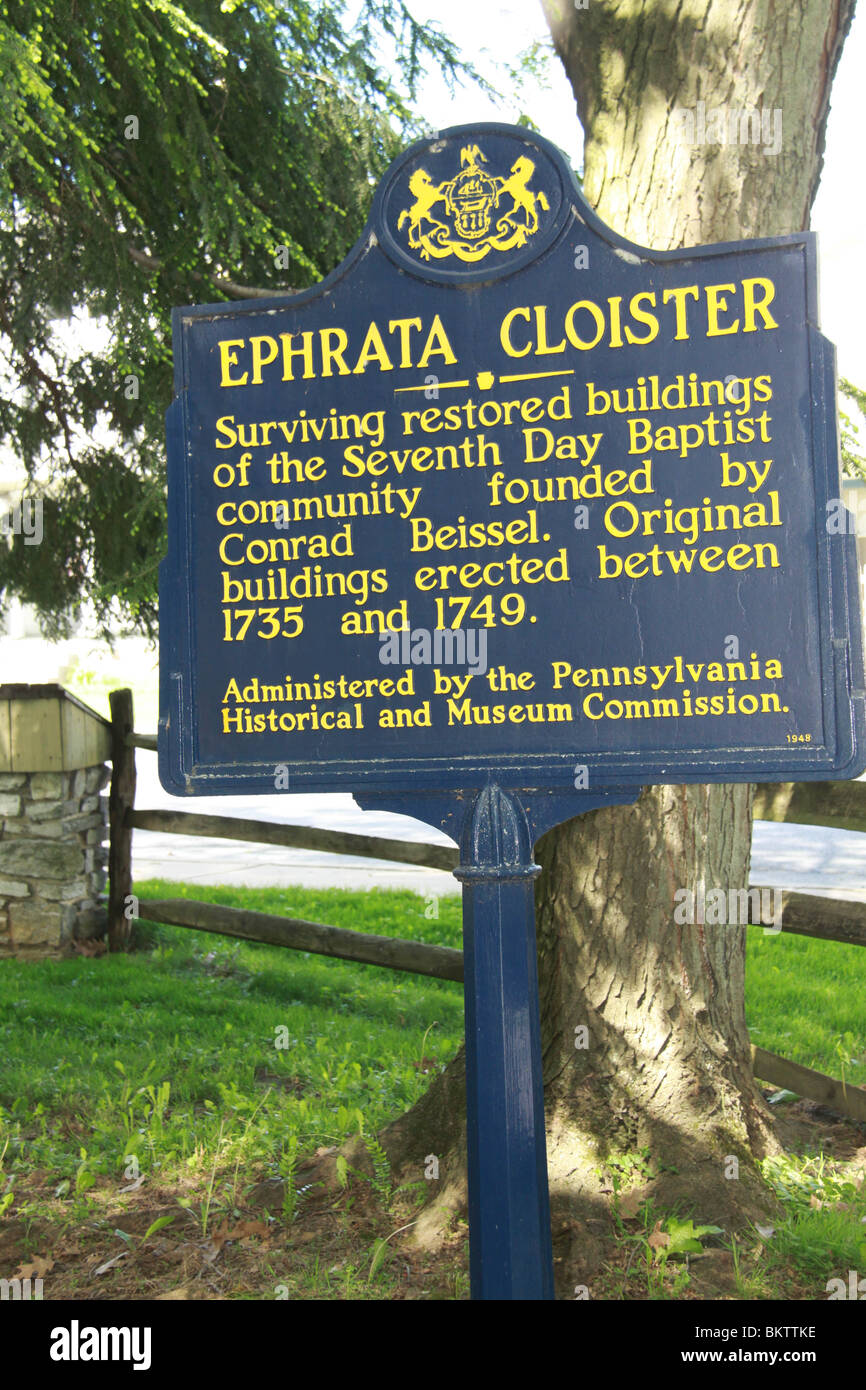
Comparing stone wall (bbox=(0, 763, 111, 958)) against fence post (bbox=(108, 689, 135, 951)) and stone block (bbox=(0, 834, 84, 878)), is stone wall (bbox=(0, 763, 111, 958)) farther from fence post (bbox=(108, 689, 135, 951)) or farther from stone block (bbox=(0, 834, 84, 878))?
fence post (bbox=(108, 689, 135, 951))

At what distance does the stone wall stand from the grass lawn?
25 cm

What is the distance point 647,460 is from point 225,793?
130 centimetres

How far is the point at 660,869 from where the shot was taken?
11.5ft

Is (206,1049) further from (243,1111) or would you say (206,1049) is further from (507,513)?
(507,513)

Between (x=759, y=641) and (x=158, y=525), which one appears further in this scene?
(x=158, y=525)

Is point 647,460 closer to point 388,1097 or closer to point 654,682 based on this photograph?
point 654,682

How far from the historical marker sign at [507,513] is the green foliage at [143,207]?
234cm

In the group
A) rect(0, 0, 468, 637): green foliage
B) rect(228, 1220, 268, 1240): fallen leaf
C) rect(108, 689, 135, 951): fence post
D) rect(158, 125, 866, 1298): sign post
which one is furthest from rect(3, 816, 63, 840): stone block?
rect(158, 125, 866, 1298): sign post

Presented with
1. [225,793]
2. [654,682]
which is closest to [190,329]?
[225,793]

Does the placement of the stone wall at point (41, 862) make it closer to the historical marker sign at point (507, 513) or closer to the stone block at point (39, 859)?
the stone block at point (39, 859)

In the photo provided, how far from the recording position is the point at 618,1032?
353cm

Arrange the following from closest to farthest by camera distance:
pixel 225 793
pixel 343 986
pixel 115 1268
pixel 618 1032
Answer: pixel 225 793 → pixel 115 1268 → pixel 618 1032 → pixel 343 986

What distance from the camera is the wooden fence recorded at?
4.11 meters
